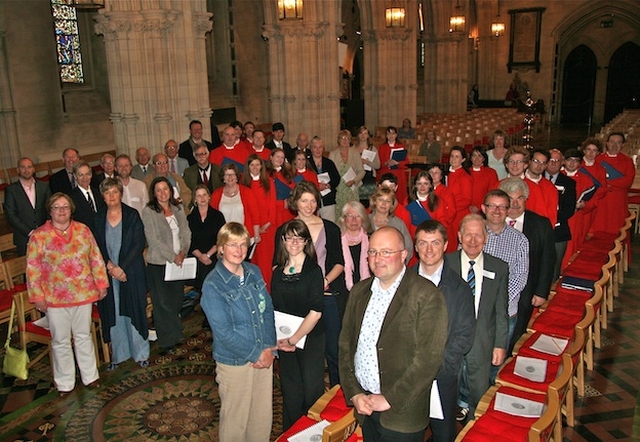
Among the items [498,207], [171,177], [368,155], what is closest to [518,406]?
[498,207]

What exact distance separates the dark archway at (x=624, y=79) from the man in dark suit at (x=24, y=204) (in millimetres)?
29339

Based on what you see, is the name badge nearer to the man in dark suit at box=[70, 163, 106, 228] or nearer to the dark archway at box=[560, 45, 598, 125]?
the man in dark suit at box=[70, 163, 106, 228]

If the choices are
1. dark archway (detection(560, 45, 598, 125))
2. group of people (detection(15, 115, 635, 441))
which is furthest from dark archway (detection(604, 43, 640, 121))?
group of people (detection(15, 115, 635, 441))

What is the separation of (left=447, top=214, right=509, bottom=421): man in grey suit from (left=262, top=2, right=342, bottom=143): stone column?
1107cm

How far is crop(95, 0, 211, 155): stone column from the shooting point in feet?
32.6

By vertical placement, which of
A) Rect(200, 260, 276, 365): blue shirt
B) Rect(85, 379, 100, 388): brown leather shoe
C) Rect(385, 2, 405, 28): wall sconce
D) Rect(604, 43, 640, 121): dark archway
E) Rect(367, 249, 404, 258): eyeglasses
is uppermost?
Rect(385, 2, 405, 28): wall sconce

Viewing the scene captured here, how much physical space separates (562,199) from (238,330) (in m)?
4.32

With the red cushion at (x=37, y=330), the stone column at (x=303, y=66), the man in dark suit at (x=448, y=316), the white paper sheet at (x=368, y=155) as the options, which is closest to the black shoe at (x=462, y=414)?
the man in dark suit at (x=448, y=316)

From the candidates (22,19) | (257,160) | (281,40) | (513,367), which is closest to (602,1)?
(281,40)

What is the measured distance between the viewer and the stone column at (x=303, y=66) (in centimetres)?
1452

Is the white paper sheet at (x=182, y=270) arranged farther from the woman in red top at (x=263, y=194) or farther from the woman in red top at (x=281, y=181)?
the woman in red top at (x=281, y=181)

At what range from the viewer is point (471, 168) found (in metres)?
7.98

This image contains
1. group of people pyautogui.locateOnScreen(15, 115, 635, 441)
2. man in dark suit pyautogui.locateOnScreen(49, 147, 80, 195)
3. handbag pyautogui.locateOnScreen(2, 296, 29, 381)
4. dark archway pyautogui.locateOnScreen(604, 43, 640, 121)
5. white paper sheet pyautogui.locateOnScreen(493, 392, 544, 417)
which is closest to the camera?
group of people pyautogui.locateOnScreen(15, 115, 635, 441)

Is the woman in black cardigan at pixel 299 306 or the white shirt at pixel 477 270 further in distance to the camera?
the woman in black cardigan at pixel 299 306
